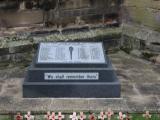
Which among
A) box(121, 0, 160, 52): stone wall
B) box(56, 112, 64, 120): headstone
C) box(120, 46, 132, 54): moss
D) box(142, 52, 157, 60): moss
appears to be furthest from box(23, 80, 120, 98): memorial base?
box(120, 46, 132, 54): moss

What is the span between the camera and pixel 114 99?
6281mm

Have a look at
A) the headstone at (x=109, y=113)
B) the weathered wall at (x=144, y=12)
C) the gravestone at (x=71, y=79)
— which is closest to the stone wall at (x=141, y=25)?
the weathered wall at (x=144, y=12)

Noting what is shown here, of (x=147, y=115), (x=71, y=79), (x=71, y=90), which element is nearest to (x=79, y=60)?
(x=71, y=79)

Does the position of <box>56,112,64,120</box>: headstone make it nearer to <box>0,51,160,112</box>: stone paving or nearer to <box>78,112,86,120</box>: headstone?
<box>78,112,86,120</box>: headstone

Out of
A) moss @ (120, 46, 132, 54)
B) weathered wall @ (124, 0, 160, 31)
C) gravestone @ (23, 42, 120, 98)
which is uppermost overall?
weathered wall @ (124, 0, 160, 31)

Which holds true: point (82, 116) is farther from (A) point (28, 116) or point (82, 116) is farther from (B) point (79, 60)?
(B) point (79, 60)

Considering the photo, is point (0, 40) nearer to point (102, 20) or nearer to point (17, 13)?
point (17, 13)

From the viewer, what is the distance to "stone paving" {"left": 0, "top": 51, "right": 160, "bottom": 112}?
596cm

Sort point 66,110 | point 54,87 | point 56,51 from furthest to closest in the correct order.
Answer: point 56,51 < point 54,87 < point 66,110

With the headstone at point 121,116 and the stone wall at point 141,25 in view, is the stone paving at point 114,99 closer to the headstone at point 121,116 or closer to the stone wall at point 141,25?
the headstone at point 121,116

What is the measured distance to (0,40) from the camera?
7457mm

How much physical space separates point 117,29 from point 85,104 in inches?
108

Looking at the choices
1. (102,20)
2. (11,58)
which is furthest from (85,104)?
(102,20)

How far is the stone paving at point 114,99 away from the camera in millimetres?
5965
